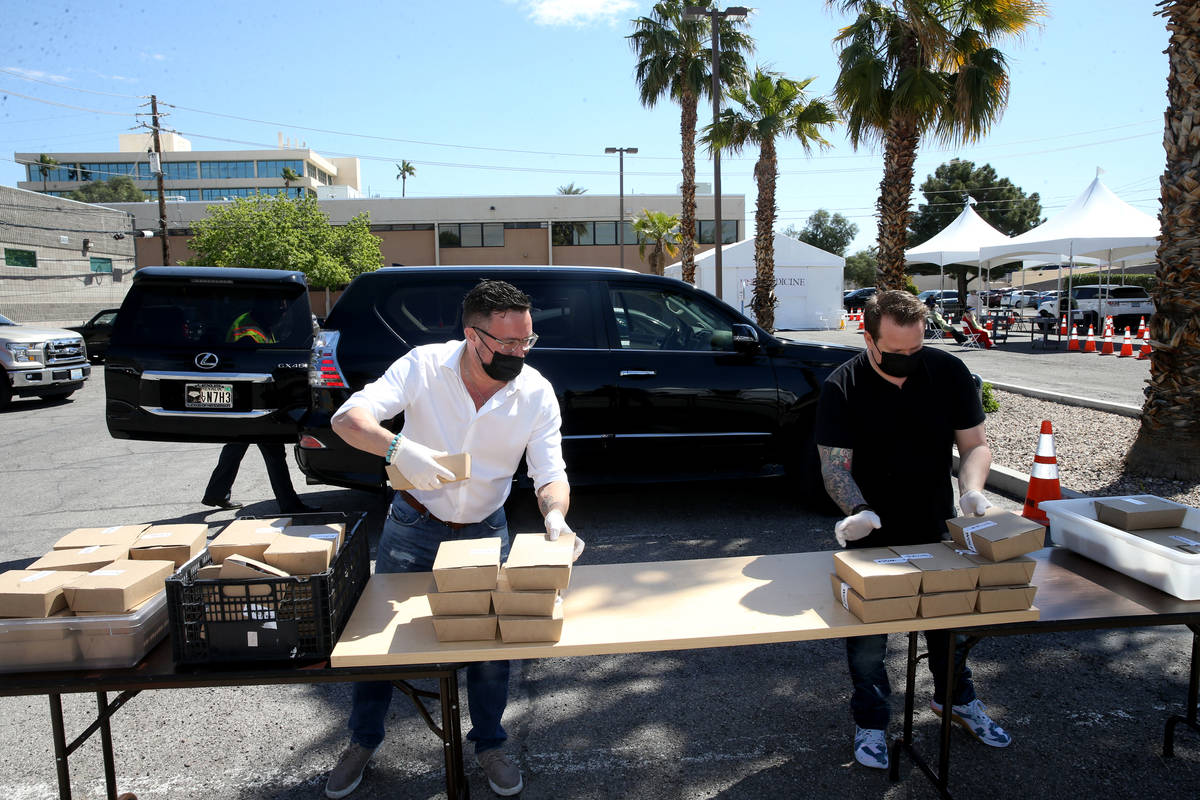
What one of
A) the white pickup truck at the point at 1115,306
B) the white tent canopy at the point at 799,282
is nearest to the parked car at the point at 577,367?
the white pickup truck at the point at 1115,306

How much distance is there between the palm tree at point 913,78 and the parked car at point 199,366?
9074mm

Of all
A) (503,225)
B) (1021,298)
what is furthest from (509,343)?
(1021,298)

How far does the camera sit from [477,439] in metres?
2.79

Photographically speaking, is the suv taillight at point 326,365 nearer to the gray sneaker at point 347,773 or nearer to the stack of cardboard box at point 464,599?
the gray sneaker at point 347,773

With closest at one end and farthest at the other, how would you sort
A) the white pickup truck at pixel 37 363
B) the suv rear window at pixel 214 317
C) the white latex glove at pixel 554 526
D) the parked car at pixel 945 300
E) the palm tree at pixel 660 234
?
the white latex glove at pixel 554 526
the suv rear window at pixel 214 317
the white pickup truck at pixel 37 363
the palm tree at pixel 660 234
the parked car at pixel 945 300

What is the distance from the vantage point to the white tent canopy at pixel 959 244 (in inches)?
977

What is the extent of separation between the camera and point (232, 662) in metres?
2.28

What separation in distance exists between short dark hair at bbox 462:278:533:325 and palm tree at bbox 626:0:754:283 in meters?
23.4

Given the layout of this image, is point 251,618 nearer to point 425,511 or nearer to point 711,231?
point 425,511

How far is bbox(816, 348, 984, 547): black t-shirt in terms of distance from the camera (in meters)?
2.99

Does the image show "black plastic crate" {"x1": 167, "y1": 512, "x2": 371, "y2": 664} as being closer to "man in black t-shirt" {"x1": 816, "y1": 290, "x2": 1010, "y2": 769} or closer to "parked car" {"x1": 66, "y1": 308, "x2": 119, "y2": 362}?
"man in black t-shirt" {"x1": 816, "y1": 290, "x2": 1010, "y2": 769}

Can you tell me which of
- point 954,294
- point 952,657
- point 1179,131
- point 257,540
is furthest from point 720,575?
point 954,294

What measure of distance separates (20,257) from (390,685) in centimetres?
3536

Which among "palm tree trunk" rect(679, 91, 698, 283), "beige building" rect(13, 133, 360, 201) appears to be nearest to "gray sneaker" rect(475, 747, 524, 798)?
"palm tree trunk" rect(679, 91, 698, 283)
